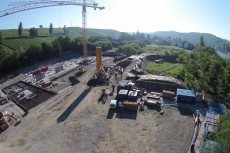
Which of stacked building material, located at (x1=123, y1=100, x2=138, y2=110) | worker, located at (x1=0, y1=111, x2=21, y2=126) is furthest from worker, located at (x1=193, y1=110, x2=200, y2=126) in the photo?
worker, located at (x1=0, y1=111, x2=21, y2=126)

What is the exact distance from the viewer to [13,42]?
108125 mm

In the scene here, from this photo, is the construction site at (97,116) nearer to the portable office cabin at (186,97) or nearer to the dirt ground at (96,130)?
the dirt ground at (96,130)

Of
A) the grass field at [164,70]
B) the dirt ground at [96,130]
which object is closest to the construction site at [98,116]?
the dirt ground at [96,130]

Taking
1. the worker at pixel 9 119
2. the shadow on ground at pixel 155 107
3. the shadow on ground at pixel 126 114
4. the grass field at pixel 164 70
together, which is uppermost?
the grass field at pixel 164 70

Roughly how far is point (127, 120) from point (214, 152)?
15793 mm

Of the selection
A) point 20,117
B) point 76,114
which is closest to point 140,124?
point 76,114

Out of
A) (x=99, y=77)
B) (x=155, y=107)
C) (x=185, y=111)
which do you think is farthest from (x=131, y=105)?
(x=99, y=77)

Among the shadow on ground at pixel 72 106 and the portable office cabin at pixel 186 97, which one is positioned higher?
the portable office cabin at pixel 186 97

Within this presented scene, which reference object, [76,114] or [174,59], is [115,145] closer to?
[76,114]

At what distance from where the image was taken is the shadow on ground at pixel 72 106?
36700 millimetres

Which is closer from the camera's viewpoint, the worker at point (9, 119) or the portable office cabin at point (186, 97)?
the worker at point (9, 119)

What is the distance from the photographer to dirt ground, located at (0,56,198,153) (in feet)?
95.5

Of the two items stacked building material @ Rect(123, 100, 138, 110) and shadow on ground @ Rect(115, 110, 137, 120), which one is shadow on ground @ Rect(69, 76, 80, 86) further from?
shadow on ground @ Rect(115, 110, 137, 120)

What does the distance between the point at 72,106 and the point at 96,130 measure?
30.7 ft
